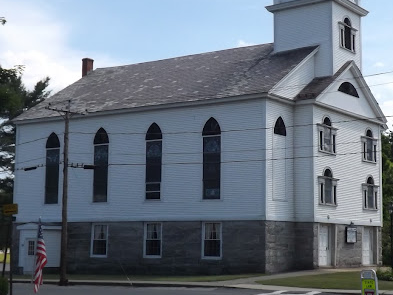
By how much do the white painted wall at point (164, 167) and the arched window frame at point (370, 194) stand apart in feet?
33.0

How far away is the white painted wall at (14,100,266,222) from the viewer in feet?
136

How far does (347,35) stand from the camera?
1890 inches

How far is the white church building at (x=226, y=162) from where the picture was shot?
137 ft

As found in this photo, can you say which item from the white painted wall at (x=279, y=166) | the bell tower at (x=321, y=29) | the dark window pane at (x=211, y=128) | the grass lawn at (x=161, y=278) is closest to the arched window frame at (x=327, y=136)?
the white painted wall at (x=279, y=166)

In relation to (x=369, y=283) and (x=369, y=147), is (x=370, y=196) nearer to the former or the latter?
(x=369, y=147)

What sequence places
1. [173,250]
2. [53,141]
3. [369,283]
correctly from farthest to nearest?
[53,141], [173,250], [369,283]

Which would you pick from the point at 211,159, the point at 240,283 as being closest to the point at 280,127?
the point at 211,159

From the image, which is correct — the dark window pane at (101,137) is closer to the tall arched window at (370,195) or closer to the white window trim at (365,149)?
the white window trim at (365,149)

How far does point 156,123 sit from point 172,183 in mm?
3777

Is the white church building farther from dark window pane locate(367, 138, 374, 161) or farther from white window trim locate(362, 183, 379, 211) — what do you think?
dark window pane locate(367, 138, 374, 161)

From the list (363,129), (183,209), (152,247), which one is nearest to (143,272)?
(152,247)

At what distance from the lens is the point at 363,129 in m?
48.5

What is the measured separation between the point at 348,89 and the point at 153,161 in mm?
12728

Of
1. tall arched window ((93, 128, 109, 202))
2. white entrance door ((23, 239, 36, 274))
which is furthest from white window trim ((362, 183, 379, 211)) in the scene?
white entrance door ((23, 239, 36, 274))
